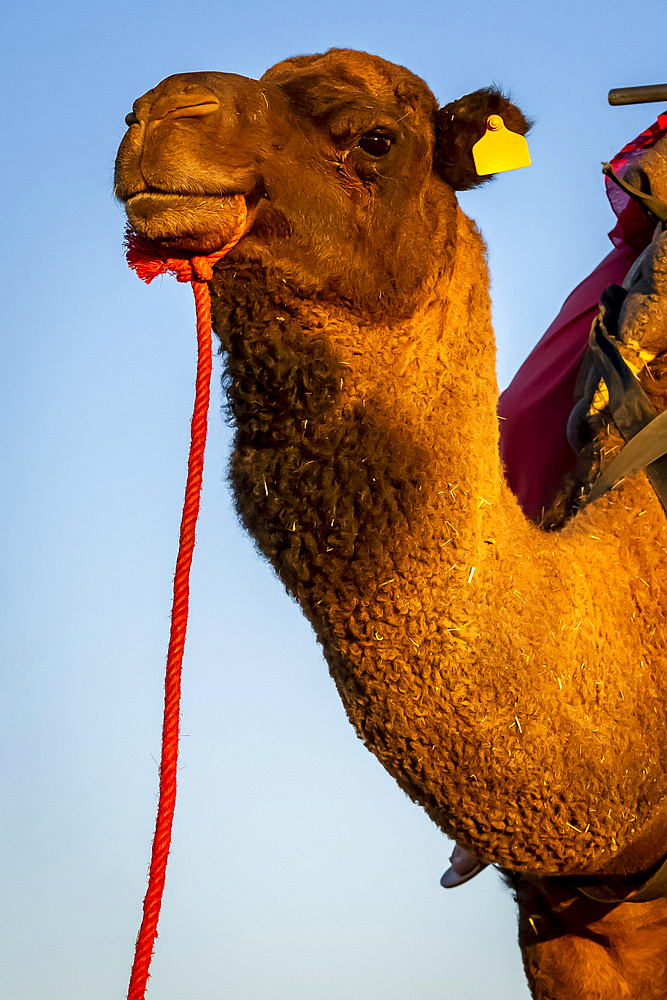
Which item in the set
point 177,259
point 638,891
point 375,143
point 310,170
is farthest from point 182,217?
point 638,891

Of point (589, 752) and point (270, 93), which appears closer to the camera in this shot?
point (270, 93)

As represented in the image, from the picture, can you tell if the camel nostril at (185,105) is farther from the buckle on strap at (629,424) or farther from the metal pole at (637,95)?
the metal pole at (637,95)

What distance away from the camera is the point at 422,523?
1.86 m

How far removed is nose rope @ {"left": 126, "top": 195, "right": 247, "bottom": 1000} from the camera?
1510 mm

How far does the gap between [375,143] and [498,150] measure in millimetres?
294

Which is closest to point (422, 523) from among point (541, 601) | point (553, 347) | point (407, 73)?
point (541, 601)

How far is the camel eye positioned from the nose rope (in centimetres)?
33

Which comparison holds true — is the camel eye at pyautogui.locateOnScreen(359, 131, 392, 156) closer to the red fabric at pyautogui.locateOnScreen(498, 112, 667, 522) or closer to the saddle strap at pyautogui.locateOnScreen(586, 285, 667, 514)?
the saddle strap at pyautogui.locateOnScreen(586, 285, 667, 514)

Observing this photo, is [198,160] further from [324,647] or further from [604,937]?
[604,937]

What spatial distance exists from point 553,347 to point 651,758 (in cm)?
166

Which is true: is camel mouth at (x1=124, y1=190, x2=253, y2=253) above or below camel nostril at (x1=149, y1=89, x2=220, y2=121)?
below

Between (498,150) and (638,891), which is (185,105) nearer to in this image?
(498,150)

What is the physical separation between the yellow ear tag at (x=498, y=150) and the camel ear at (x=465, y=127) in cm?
1

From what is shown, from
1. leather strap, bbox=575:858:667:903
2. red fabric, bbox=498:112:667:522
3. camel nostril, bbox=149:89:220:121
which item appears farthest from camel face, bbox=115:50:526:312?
leather strap, bbox=575:858:667:903
